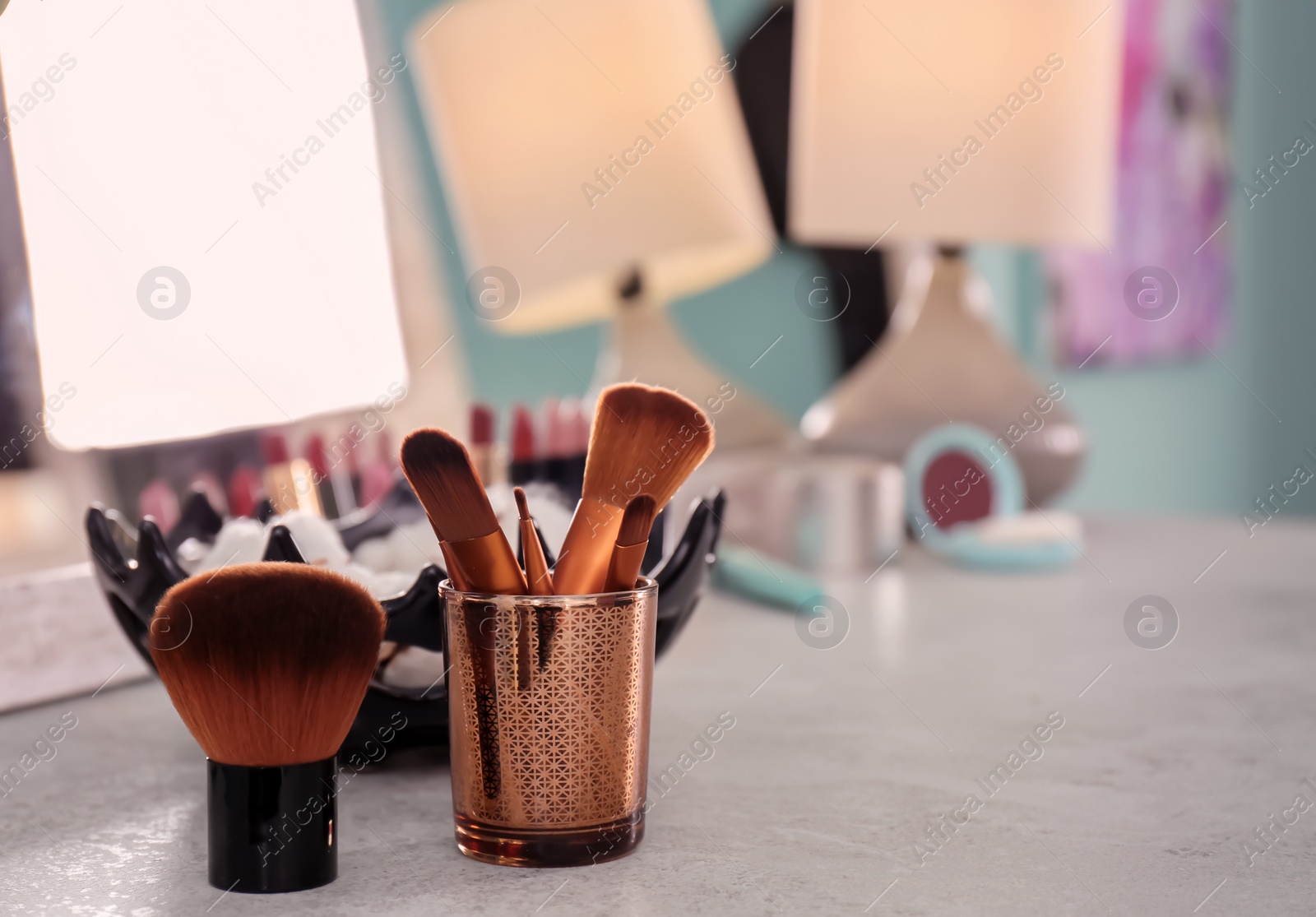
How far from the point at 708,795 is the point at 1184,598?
0.63 metres

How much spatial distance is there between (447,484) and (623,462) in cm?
6

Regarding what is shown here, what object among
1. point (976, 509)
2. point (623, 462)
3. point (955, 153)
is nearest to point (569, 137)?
point (955, 153)

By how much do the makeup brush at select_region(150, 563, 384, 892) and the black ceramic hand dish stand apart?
0.26 feet

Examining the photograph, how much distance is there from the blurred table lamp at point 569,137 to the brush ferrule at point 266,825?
0.90m

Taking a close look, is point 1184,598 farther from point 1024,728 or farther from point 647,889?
point 647,889

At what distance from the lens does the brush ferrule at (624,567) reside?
415mm

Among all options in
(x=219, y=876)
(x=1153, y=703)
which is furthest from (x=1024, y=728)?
(x=219, y=876)

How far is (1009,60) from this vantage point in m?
1.22

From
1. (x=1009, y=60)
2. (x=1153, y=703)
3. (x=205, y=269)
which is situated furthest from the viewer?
(x=1009, y=60)

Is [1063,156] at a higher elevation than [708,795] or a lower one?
higher

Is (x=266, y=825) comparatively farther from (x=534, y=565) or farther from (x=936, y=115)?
(x=936, y=115)

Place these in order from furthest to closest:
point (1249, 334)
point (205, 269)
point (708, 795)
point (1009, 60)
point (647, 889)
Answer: point (1249, 334) < point (1009, 60) < point (205, 269) < point (708, 795) < point (647, 889)

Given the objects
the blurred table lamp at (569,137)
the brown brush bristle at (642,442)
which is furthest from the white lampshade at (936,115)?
the brown brush bristle at (642,442)

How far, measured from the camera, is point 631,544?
16.2 inches
